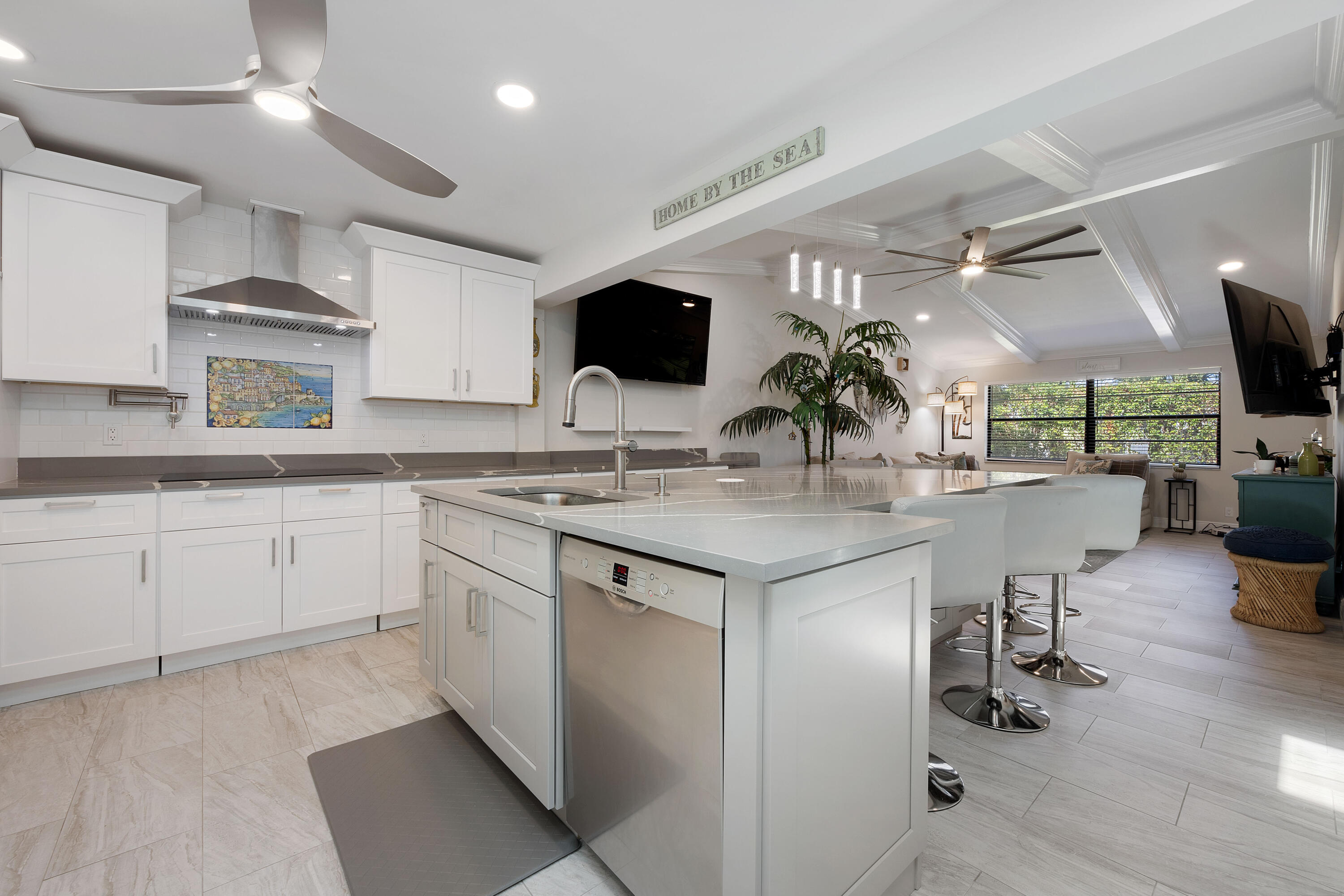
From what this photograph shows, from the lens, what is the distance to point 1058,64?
5.42 ft

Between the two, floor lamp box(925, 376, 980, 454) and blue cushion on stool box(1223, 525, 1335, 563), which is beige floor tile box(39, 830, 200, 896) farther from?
floor lamp box(925, 376, 980, 454)

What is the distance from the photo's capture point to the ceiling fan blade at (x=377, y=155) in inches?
67.0

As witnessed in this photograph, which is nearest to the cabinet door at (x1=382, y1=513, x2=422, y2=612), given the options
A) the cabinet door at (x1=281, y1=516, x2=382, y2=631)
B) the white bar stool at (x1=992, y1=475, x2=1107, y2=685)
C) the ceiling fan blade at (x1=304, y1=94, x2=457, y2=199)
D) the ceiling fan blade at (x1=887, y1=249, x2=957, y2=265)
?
the cabinet door at (x1=281, y1=516, x2=382, y2=631)

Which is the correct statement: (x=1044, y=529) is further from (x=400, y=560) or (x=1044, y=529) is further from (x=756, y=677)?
(x=400, y=560)

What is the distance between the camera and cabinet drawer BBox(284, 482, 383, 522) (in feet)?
9.18

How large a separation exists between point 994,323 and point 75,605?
28.1ft

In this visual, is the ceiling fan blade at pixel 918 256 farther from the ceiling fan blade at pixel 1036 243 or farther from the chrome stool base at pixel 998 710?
the chrome stool base at pixel 998 710

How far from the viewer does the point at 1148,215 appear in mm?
4379

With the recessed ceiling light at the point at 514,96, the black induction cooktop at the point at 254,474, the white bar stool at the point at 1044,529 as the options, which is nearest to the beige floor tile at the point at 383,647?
the black induction cooktop at the point at 254,474

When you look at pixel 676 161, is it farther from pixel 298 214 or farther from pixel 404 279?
pixel 298 214

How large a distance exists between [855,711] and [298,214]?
3.88 meters

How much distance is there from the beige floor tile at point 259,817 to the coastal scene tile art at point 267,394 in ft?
6.98

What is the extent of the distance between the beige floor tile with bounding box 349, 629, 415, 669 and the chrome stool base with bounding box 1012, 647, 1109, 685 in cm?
303

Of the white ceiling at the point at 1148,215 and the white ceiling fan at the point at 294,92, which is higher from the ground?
the white ceiling at the point at 1148,215
